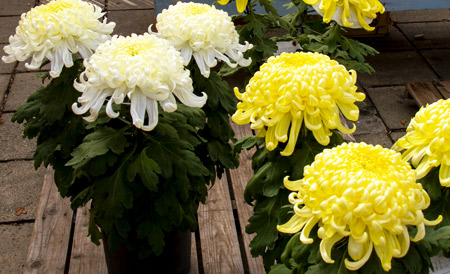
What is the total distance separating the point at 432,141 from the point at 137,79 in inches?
26.6

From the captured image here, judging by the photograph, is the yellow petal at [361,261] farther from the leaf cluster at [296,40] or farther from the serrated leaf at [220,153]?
the leaf cluster at [296,40]

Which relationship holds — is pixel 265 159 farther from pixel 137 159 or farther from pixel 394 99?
pixel 394 99

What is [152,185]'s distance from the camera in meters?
1.54

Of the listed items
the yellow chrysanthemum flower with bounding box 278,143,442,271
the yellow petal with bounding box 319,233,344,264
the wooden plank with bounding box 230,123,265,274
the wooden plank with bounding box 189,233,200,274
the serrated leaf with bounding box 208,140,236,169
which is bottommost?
the wooden plank with bounding box 189,233,200,274

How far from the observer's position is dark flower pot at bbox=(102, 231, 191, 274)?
1970 mm

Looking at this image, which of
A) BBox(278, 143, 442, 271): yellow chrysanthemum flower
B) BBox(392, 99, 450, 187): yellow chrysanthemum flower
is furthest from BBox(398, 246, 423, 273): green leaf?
BBox(392, 99, 450, 187): yellow chrysanthemum flower

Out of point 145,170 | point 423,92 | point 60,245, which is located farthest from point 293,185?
point 423,92

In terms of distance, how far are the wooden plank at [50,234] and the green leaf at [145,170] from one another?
81 cm

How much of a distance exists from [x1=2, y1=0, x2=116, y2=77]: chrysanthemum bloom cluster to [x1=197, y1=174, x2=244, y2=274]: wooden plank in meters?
0.89

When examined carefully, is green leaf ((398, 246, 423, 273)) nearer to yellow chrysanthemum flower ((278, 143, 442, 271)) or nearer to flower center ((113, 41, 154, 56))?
yellow chrysanthemum flower ((278, 143, 442, 271))

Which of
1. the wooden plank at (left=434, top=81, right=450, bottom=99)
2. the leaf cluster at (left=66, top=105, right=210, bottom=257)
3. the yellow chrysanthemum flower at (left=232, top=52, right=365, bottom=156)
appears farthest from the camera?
the wooden plank at (left=434, top=81, right=450, bottom=99)

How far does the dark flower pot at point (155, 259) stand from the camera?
1.97 metres

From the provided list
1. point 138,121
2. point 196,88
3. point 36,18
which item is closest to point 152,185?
point 138,121

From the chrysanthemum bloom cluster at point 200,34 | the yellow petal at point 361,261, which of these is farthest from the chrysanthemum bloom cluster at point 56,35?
the yellow petal at point 361,261
